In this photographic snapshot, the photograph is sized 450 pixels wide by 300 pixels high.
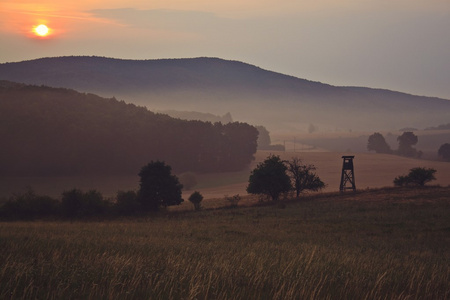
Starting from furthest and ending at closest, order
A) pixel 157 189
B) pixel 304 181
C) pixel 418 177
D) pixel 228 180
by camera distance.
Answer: pixel 228 180 < pixel 304 181 < pixel 418 177 < pixel 157 189

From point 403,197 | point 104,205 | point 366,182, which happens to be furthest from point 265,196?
point 366,182

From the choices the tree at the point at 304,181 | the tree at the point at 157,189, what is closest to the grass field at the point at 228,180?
the tree at the point at 304,181

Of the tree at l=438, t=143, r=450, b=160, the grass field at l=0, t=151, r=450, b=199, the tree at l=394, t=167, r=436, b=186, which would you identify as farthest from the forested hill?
the tree at l=438, t=143, r=450, b=160

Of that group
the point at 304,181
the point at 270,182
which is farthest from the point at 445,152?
the point at 270,182

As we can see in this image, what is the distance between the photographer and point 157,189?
59500 millimetres

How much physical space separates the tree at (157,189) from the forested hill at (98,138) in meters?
61.4

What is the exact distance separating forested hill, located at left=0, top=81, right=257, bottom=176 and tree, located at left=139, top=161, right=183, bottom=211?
6139 cm

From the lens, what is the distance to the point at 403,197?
60.7m

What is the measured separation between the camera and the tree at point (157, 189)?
58594 mm

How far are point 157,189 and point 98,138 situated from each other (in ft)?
222

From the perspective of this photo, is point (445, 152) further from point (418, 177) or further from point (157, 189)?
point (157, 189)

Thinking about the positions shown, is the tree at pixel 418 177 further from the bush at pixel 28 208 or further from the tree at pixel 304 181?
the bush at pixel 28 208

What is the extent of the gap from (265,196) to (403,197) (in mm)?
24431

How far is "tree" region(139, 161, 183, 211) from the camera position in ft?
192
